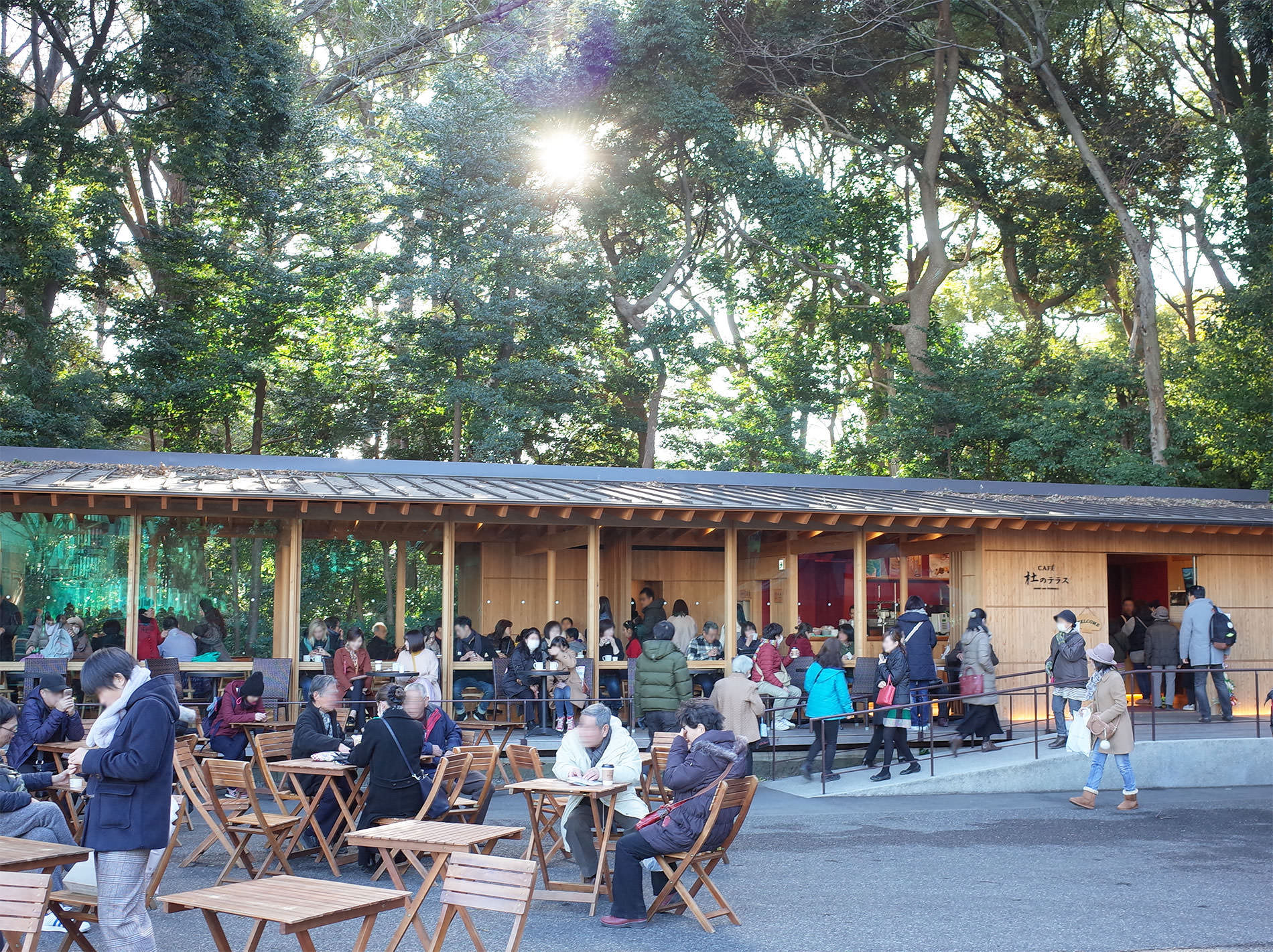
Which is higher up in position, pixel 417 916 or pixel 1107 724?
pixel 1107 724

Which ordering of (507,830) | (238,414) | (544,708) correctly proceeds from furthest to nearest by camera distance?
→ (238,414)
(544,708)
(507,830)

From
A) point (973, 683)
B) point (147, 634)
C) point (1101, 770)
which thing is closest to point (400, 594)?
point (147, 634)

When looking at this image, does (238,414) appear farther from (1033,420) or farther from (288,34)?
(1033,420)

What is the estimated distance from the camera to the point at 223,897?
4.34 metres

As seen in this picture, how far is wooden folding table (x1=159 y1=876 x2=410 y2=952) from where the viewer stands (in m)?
4.09

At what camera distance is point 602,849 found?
7.00 metres

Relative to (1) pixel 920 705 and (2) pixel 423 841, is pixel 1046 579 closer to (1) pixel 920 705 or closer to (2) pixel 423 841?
(1) pixel 920 705

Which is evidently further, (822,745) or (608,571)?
(608,571)

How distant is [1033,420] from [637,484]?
12793 millimetres

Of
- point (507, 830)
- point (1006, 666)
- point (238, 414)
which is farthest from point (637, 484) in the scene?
point (238, 414)

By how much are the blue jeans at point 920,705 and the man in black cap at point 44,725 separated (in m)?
7.75

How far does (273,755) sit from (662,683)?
4612 millimetres

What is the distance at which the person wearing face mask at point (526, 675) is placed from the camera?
43.8 ft

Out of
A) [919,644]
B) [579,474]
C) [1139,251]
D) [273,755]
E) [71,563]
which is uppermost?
[1139,251]
